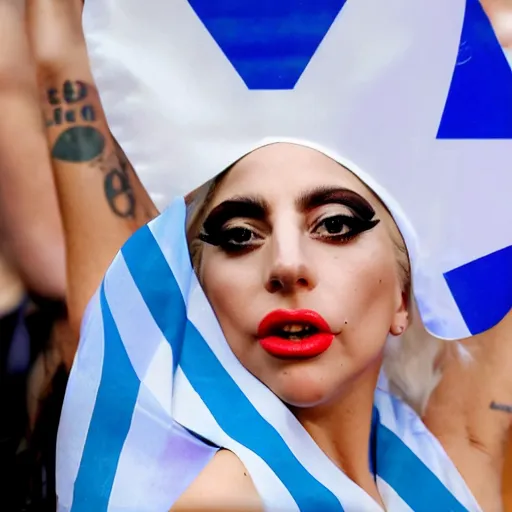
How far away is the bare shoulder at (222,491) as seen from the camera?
0.69 metres

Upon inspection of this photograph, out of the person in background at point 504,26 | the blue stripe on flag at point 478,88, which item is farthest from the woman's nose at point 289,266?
the person in background at point 504,26

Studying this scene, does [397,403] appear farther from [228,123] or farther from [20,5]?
[20,5]

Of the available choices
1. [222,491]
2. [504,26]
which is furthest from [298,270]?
[504,26]

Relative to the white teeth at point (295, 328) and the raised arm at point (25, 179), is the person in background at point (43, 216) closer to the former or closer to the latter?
the raised arm at point (25, 179)

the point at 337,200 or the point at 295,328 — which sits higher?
the point at 337,200

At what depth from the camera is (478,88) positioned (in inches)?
31.3

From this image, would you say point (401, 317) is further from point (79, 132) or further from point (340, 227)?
point (79, 132)

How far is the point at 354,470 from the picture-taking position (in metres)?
0.78

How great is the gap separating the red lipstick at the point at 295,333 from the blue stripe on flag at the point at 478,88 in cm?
25

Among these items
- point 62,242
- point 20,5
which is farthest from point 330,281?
point 20,5

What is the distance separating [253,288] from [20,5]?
1.34 ft

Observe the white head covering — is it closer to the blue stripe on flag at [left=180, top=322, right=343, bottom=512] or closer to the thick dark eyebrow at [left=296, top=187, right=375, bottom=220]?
the thick dark eyebrow at [left=296, top=187, right=375, bottom=220]

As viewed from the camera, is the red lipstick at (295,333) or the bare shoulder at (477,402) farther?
the bare shoulder at (477,402)

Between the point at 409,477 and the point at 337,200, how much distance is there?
12.6 inches
